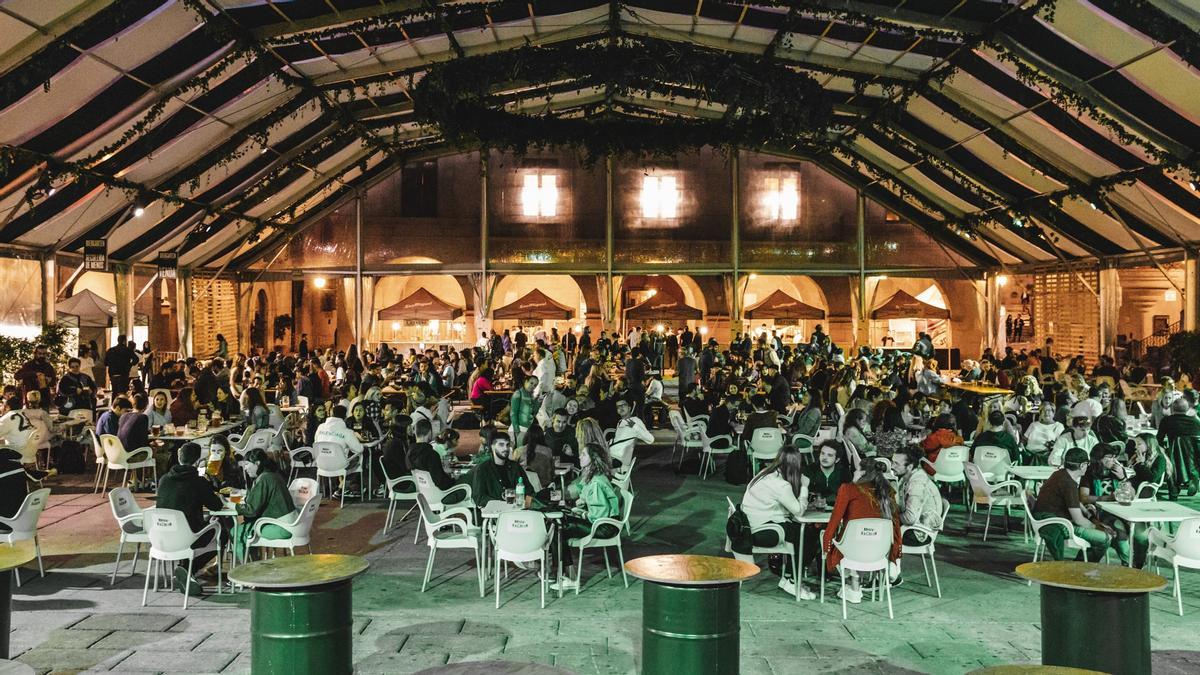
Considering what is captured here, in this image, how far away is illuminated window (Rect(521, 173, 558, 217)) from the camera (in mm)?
23312

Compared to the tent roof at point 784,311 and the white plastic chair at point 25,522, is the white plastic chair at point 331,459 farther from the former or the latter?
the tent roof at point 784,311

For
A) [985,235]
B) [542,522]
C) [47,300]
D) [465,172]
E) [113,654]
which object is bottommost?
[113,654]

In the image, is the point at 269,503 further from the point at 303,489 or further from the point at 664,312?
the point at 664,312

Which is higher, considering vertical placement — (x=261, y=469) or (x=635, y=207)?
(x=635, y=207)

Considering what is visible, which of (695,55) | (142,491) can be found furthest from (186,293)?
(695,55)

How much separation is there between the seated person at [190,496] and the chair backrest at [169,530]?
8 centimetres

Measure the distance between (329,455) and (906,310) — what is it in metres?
16.3

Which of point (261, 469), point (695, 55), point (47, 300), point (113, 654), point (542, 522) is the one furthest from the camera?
point (47, 300)

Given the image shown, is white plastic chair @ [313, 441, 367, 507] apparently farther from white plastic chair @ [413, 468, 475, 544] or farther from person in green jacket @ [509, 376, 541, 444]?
white plastic chair @ [413, 468, 475, 544]

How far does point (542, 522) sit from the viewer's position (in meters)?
6.55

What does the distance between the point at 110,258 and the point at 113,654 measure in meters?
14.3

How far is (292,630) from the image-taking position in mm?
4430

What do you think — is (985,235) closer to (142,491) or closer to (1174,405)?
(1174,405)

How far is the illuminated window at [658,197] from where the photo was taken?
77.1ft
